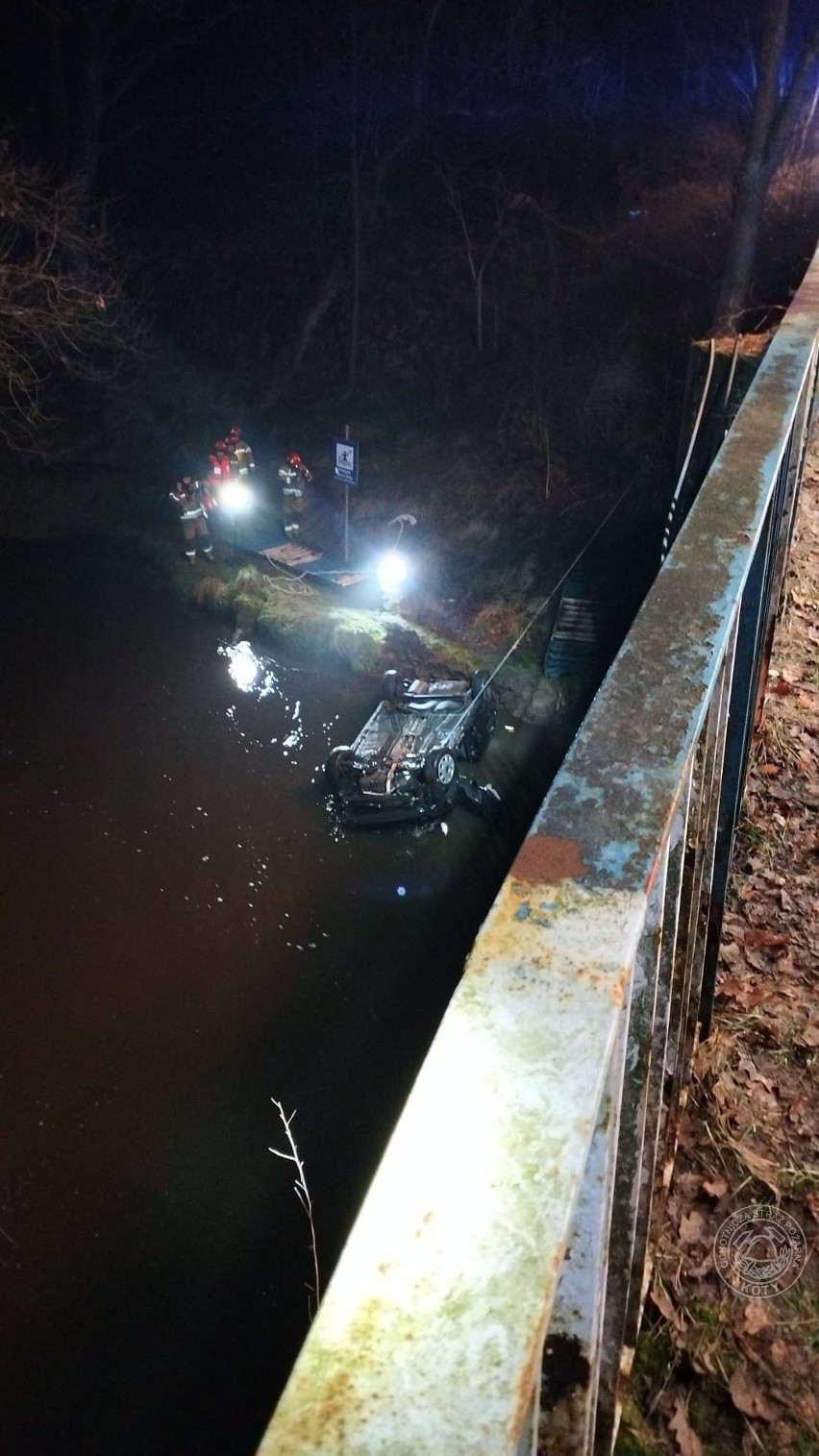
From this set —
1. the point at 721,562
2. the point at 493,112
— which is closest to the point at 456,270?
the point at 493,112

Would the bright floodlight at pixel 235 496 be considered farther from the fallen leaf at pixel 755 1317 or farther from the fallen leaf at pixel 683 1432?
the fallen leaf at pixel 683 1432

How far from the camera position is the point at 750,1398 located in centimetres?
200

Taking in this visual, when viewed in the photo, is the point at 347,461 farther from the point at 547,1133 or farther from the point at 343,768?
the point at 547,1133

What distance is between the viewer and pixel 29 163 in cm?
2666

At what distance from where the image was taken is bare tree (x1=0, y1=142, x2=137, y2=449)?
17.1 metres

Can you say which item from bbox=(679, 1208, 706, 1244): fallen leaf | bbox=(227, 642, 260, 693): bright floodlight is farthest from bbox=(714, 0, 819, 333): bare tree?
bbox=(679, 1208, 706, 1244): fallen leaf

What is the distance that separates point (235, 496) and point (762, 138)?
39.0 feet

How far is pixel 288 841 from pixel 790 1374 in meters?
12.1

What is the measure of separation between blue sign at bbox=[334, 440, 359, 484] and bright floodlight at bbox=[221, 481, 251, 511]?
2.70 m

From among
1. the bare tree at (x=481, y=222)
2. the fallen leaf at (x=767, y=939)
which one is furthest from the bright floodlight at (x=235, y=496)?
the fallen leaf at (x=767, y=939)

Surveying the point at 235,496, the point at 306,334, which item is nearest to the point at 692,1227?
the point at 235,496

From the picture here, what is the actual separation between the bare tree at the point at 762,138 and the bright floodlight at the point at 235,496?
10.0 m

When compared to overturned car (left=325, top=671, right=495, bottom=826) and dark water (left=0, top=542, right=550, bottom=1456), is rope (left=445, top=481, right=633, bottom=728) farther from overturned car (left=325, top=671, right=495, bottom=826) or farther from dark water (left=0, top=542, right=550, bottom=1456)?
dark water (left=0, top=542, right=550, bottom=1456)

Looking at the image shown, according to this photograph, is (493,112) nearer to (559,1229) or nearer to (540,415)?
(540,415)
